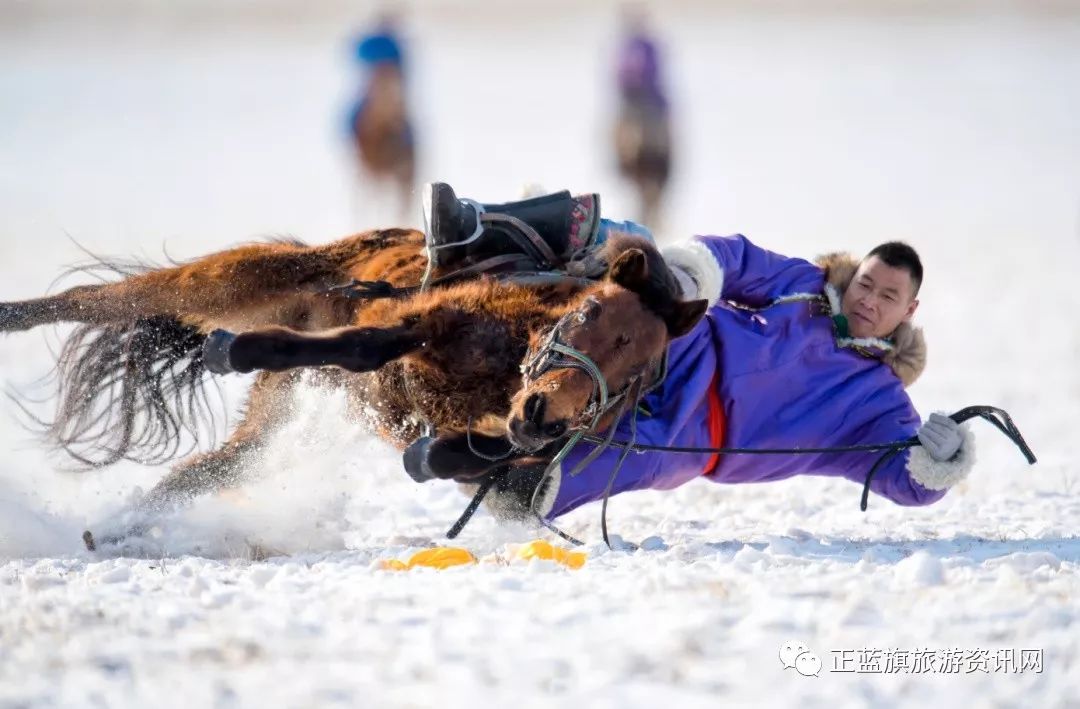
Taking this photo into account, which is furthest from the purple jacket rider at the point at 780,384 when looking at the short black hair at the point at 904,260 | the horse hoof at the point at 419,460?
the horse hoof at the point at 419,460

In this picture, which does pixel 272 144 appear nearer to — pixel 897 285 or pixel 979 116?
pixel 979 116

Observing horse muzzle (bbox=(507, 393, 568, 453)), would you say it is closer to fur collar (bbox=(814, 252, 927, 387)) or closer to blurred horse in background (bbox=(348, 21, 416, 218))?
fur collar (bbox=(814, 252, 927, 387))

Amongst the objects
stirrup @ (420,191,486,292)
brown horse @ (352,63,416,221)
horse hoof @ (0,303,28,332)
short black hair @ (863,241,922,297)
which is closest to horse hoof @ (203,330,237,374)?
stirrup @ (420,191,486,292)

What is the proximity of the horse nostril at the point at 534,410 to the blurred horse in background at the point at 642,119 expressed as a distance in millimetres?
12163

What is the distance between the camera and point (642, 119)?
50.9ft

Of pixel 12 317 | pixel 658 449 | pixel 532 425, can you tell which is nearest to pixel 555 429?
pixel 532 425

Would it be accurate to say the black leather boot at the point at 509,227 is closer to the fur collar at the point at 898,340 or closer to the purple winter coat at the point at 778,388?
the purple winter coat at the point at 778,388

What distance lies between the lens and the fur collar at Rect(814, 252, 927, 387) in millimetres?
5078

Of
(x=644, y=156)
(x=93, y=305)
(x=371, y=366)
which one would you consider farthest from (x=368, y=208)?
(x=371, y=366)

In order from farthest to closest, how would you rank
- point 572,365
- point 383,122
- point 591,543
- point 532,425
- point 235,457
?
point 383,122 < point 235,457 < point 591,543 < point 572,365 < point 532,425

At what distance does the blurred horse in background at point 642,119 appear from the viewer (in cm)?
1539

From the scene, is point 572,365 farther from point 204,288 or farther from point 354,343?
point 204,288

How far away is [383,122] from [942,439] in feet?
37.3

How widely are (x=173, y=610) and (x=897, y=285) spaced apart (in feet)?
9.51
